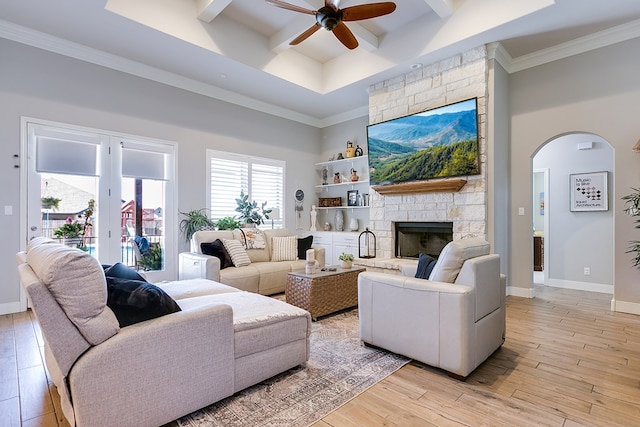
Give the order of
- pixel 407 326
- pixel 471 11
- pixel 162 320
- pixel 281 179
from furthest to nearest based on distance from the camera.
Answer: pixel 281 179 → pixel 471 11 → pixel 407 326 → pixel 162 320

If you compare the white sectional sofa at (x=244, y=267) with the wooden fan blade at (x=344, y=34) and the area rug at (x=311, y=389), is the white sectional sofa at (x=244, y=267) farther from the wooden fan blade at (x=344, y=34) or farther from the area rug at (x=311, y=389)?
the wooden fan blade at (x=344, y=34)

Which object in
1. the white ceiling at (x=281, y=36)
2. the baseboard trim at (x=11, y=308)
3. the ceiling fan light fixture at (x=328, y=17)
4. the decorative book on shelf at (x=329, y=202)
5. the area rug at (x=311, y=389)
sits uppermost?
the white ceiling at (x=281, y=36)

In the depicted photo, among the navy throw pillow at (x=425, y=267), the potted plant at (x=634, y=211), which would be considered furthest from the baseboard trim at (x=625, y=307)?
the navy throw pillow at (x=425, y=267)

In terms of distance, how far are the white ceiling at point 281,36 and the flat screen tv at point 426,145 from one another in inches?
31.6

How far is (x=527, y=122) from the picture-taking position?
4.61 meters

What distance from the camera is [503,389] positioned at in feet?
6.93

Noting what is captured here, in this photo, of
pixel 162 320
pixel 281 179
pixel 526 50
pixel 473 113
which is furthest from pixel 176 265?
pixel 526 50

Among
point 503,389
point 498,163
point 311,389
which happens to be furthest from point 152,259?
point 498,163

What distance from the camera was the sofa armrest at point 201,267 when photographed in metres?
3.88

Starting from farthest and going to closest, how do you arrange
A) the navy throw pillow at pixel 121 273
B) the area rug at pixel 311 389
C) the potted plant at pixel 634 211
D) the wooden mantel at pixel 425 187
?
the wooden mantel at pixel 425 187 < the potted plant at pixel 634 211 < the navy throw pillow at pixel 121 273 < the area rug at pixel 311 389

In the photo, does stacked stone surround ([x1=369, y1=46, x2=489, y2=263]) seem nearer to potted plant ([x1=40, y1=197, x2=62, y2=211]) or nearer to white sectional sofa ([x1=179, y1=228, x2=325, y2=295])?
white sectional sofa ([x1=179, y1=228, x2=325, y2=295])

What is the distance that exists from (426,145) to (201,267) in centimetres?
358

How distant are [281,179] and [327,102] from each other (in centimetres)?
179

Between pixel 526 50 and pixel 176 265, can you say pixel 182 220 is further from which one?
pixel 526 50
